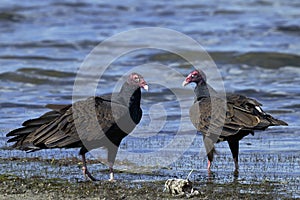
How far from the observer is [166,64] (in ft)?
47.6

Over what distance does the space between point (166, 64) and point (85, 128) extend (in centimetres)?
748

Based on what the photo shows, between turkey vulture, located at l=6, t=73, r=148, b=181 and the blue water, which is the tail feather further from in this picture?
the blue water

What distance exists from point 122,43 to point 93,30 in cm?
184

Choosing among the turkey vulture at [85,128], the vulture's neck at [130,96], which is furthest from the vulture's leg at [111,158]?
the vulture's neck at [130,96]

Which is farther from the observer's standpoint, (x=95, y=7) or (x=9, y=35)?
(x=95, y=7)

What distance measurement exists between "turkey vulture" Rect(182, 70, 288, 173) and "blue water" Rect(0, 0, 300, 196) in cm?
28

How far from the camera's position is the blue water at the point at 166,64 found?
8.27 metres

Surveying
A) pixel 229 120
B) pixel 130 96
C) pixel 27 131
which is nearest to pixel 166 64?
pixel 229 120

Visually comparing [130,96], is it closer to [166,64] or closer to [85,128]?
[85,128]

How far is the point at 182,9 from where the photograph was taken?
21219 mm

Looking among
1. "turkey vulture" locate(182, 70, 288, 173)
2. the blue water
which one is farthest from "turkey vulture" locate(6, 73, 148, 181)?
"turkey vulture" locate(182, 70, 288, 173)

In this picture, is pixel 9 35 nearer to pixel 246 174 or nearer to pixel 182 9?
pixel 182 9

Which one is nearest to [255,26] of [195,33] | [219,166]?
[195,33]

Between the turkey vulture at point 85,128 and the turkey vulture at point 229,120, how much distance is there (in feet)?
2.45
